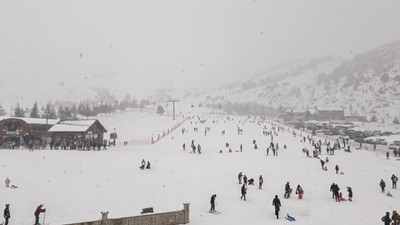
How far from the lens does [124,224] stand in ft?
57.3

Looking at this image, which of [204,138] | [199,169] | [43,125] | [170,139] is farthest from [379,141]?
[43,125]

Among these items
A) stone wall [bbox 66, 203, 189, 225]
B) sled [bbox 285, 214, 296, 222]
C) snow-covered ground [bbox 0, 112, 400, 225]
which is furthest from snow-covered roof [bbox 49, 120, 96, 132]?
sled [bbox 285, 214, 296, 222]

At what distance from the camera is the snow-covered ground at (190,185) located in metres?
21.5

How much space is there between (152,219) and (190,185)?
34.1 feet

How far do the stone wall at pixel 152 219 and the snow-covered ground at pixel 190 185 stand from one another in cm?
105

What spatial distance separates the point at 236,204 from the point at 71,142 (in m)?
27.7

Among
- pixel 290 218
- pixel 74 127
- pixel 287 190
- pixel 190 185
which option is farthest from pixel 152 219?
pixel 74 127

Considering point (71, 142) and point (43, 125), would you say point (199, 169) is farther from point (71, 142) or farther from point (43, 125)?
point (43, 125)

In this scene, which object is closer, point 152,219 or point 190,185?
point 152,219

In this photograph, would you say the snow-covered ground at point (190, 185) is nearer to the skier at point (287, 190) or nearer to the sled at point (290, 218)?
the sled at point (290, 218)

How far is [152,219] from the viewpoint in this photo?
59.2 feet

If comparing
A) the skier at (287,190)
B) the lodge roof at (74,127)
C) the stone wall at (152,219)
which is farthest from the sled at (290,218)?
the lodge roof at (74,127)

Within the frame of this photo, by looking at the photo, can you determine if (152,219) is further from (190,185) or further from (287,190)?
(287,190)

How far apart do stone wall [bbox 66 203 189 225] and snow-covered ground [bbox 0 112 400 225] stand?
105 cm
